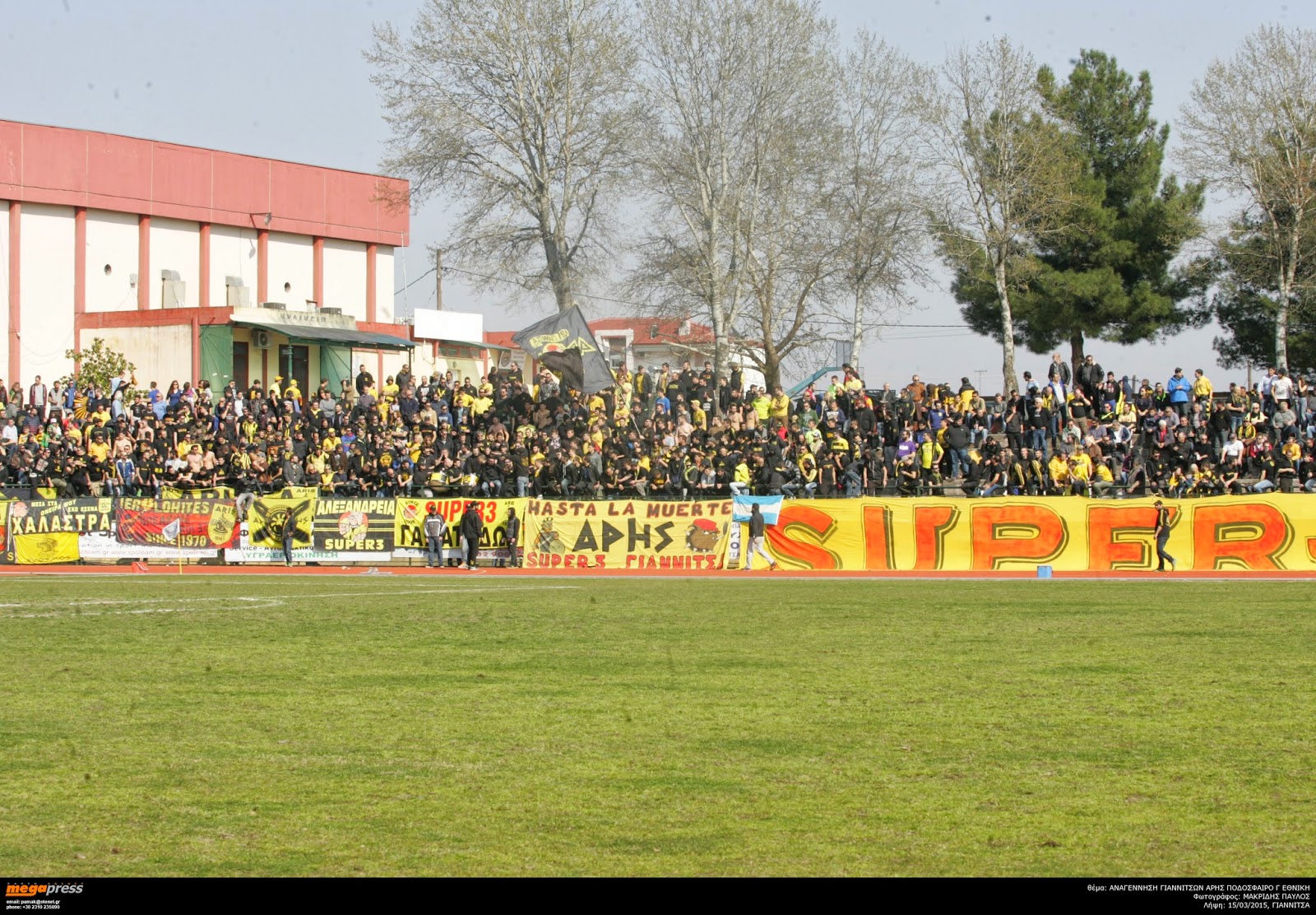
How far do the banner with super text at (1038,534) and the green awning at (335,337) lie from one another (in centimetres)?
2412

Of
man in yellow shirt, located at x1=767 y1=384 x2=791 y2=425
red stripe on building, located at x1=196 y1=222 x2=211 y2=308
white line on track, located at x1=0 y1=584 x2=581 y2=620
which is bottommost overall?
white line on track, located at x1=0 y1=584 x2=581 y2=620

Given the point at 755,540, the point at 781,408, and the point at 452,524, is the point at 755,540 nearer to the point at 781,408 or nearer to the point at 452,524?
the point at 781,408

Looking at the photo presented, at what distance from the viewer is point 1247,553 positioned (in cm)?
2938

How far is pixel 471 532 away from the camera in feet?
107

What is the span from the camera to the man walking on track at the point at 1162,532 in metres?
29.5

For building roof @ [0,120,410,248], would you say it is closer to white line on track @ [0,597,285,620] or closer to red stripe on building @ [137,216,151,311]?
red stripe on building @ [137,216,151,311]

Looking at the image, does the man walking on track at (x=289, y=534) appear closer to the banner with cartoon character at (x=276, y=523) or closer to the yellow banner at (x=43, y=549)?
the banner with cartoon character at (x=276, y=523)

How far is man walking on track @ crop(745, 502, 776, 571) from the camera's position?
3123 centimetres

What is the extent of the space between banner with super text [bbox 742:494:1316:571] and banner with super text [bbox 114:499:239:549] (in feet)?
41.5

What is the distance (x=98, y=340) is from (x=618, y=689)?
40.3m

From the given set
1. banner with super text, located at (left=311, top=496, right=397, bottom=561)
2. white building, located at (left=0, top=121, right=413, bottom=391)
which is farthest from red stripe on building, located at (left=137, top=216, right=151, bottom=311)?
banner with super text, located at (left=311, top=496, right=397, bottom=561)

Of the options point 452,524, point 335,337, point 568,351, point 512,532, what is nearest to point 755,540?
point 512,532

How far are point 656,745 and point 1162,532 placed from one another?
22246 mm

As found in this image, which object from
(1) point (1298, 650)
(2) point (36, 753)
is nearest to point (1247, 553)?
(1) point (1298, 650)
